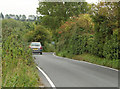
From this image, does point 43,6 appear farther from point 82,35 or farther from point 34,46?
point 82,35

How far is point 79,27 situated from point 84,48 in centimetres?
442

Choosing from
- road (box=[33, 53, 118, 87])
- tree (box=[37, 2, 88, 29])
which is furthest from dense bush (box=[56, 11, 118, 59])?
tree (box=[37, 2, 88, 29])

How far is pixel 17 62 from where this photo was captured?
1213cm

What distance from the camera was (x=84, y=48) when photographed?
24.9m

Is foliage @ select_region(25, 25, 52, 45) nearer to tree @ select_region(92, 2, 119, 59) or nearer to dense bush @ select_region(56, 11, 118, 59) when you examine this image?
dense bush @ select_region(56, 11, 118, 59)

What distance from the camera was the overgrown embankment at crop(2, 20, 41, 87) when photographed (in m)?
9.57

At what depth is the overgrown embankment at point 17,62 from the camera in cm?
957

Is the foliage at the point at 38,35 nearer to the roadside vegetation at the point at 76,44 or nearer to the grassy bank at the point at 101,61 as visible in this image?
the roadside vegetation at the point at 76,44

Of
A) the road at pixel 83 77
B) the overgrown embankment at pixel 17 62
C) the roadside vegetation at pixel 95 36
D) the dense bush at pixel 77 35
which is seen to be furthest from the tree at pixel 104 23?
the overgrown embankment at pixel 17 62

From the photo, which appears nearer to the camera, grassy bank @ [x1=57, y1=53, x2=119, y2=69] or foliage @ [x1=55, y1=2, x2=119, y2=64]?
grassy bank @ [x1=57, y1=53, x2=119, y2=69]

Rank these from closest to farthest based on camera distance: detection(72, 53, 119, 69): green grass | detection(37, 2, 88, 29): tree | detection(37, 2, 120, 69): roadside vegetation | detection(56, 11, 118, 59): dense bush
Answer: detection(72, 53, 119, 69): green grass → detection(37, 2, 120, 69): roadside vegetation → detection(56, 11, 118, 59): dense bush → detection(37, 2, 88, 29): tree

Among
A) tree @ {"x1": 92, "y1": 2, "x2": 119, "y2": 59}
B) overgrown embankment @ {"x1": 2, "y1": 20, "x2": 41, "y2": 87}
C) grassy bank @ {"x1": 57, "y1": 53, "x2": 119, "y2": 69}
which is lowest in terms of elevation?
grassy bank @ {"x1": 57, "y1": 53, "x2": 119, "y2": 69}

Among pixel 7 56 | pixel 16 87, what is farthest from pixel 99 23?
pixel 16 87

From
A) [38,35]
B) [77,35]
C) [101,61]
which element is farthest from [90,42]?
[38,35]
